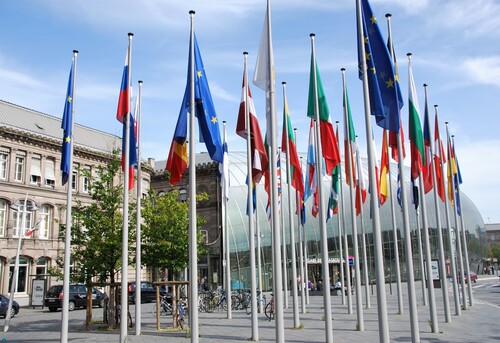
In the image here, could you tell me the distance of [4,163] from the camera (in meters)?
43.2

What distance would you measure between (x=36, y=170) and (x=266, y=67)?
38234 millimetres

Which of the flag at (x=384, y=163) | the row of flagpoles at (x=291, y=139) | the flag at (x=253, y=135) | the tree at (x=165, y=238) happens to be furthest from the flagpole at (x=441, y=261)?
the tree at (x=165, y=238)

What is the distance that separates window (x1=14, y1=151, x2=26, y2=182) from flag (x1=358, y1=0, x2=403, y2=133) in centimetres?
3970

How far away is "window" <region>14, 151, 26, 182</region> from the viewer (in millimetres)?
44250

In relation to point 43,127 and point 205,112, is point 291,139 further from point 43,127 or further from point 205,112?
point 43,127

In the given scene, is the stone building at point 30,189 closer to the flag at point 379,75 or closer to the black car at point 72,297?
the black car at point 72,297

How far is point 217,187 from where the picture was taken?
61344 millimetres

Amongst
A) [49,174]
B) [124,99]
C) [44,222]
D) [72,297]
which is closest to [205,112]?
[124,99]

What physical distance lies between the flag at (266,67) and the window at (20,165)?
3707cm

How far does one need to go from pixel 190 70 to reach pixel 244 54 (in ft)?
15.0

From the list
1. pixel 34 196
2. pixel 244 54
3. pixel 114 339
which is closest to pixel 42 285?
pixel 34 196

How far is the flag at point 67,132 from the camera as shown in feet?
51.5

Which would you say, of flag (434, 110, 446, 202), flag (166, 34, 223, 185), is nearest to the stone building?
flag (166, 34, 223, 185)

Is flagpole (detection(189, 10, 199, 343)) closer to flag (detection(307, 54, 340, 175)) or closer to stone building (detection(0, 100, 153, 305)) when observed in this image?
flag (detection(307, 54, 340, 175))
